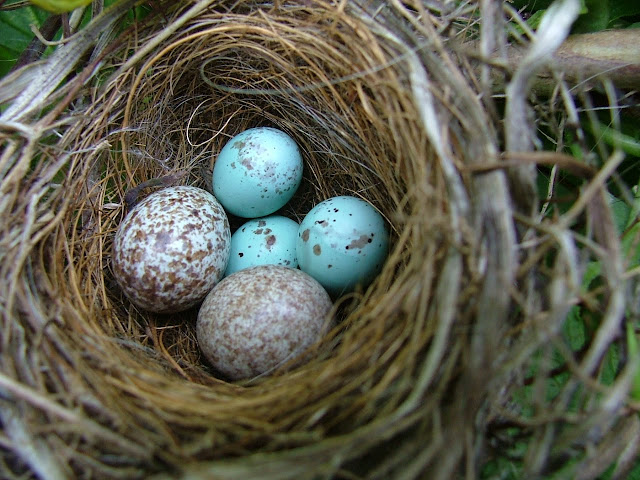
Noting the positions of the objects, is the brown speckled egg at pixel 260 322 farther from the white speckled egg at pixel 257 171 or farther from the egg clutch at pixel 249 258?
the white speckled egg at pixel 257 171

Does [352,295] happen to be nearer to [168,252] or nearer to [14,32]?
[168,252]

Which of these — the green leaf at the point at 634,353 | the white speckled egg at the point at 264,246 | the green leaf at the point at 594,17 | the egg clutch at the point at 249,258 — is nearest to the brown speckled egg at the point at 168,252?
the egg clutch at the point at 249,258

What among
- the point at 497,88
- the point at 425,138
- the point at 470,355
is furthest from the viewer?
the point at 497,88

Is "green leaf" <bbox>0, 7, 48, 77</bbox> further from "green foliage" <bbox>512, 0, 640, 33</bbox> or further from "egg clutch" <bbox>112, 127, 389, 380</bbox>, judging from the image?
"green foliage" <bbox>512, 0, 640, 33</bbox>

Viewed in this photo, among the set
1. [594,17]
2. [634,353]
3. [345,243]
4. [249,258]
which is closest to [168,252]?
[249,258]

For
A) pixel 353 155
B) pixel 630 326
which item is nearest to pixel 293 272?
pixel 353 155

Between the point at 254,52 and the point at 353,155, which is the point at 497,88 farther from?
the point at 254,52
